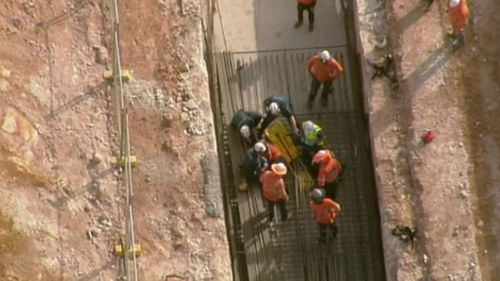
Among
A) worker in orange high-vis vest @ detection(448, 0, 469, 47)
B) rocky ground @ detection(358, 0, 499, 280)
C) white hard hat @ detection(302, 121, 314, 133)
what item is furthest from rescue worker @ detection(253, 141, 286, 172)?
worker in orange high-vis vest @ detection(448, 0, 469, 47)

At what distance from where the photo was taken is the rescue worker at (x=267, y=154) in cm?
2033

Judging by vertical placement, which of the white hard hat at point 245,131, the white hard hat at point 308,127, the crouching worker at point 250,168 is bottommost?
the crouching worker at point 250,168

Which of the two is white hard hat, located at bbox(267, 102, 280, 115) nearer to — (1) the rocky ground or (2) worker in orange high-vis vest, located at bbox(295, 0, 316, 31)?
(1) the rocky ground

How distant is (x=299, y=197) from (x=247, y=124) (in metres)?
1.68

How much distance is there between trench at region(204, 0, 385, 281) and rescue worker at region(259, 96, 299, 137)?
0.91 m

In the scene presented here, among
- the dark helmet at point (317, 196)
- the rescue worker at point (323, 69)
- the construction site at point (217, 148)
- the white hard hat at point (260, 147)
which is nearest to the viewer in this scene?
the dark helmet at point (317, 196)

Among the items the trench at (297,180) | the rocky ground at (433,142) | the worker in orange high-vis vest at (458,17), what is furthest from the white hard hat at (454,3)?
the trench at (297,180)

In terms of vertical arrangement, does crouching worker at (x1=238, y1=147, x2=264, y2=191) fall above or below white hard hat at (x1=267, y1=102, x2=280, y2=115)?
below

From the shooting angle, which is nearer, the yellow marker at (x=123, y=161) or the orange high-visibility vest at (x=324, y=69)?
the yellow marker at (x=123, y=161)

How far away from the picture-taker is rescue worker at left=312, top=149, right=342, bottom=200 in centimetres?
2009

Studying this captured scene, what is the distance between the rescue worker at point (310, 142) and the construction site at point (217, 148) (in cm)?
38

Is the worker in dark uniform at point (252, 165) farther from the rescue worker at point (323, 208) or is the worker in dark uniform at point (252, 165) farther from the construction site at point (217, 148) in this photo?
the rescue worker at point (323, 208)

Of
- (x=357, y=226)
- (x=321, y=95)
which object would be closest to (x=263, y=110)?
(x=321, y=95)

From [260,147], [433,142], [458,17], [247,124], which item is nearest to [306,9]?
[247,124]
